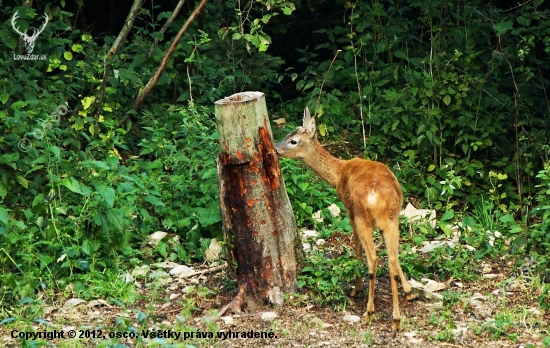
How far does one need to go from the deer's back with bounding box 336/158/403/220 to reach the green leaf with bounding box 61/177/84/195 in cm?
206

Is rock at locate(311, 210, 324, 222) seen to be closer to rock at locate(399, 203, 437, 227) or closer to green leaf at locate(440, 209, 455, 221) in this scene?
rock at locate(399, 203, 437, 227)

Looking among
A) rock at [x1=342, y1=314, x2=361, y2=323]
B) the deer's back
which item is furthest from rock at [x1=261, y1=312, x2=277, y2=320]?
the deer's back

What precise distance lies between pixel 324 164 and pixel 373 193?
3.69ft

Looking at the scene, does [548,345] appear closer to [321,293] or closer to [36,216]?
[321,293]

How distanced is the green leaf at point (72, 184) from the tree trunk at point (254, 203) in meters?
1.17

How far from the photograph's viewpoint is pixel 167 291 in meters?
7.08

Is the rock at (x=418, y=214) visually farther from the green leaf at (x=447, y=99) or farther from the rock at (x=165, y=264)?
the rock at (x=165, y=264)

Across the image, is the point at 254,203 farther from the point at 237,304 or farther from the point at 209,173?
the point at 209,173

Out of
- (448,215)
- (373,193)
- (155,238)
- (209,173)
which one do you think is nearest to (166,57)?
(209,173)

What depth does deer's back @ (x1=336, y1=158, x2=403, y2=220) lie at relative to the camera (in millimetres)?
6434

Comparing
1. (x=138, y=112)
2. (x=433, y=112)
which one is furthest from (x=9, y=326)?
(x=433, y=112)

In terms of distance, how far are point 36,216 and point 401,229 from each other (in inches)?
129

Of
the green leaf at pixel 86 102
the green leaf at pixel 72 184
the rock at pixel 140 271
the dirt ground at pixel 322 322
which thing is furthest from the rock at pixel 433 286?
the green leaf at pixel 86 102

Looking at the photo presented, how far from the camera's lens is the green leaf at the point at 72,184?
23.0 ft
